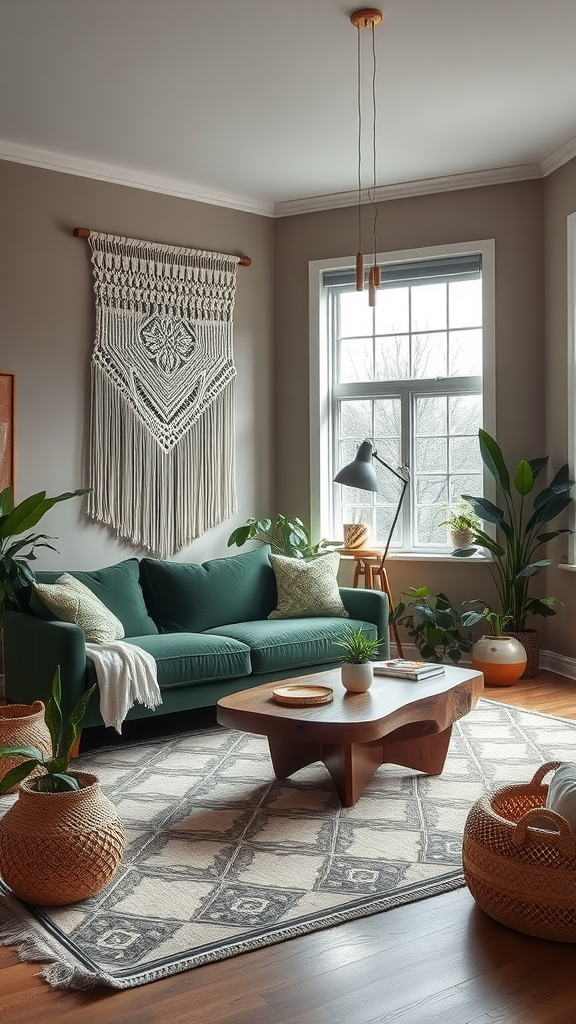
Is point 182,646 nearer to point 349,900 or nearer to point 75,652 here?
point 75,652

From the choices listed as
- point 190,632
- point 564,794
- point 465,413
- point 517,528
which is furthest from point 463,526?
point 564,794

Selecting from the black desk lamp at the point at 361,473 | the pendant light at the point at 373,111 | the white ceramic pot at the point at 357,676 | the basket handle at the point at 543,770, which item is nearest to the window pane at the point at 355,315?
the pendant light at the point at 373,111

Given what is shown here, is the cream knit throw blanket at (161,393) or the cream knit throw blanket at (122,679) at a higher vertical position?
the cream knit throw blanket at (161,393)

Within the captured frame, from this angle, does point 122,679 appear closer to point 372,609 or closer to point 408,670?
point 408,670

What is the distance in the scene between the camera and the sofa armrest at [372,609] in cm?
520

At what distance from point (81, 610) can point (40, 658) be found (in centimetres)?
29

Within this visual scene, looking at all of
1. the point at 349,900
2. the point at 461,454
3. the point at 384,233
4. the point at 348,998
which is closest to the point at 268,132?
the point at 384,233

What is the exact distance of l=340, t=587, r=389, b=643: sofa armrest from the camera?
5.20m

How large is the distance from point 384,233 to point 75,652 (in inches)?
142

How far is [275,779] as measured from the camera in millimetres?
3645

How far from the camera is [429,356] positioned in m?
6.06

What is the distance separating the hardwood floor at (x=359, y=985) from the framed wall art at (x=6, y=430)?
3.16 metres

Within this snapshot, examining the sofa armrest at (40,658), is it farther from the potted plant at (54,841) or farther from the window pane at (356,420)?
the window pane at (356,420)

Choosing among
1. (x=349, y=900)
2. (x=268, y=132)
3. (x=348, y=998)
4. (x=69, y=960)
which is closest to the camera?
(x=348, y=998)
